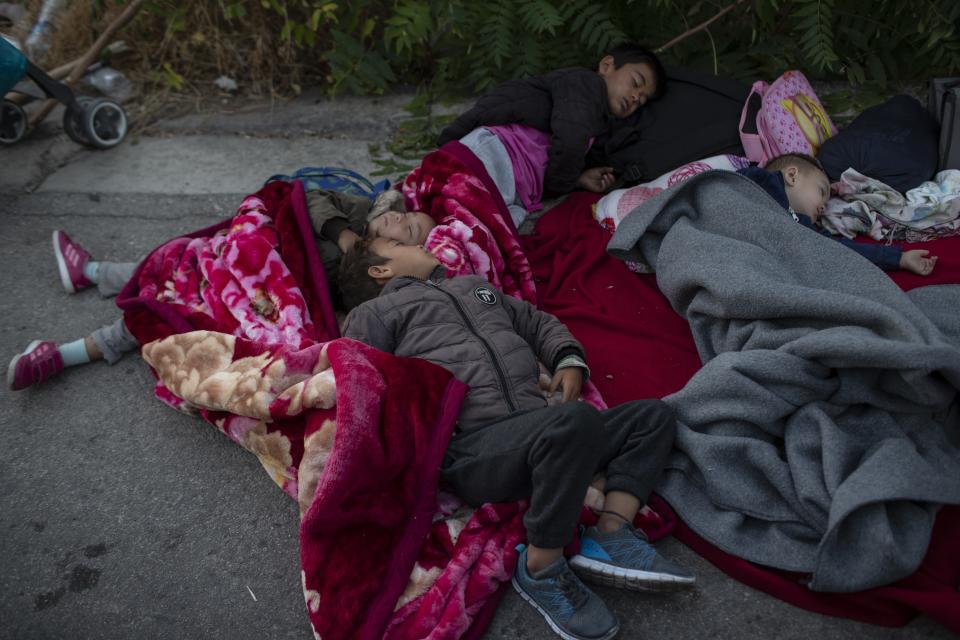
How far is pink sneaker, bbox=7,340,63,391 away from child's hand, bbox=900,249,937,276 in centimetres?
307

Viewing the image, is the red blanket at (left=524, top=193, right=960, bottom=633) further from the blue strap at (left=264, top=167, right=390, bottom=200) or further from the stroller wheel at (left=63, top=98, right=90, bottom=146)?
the stroller wheel at (left=63, top=98, right=90, bottom=146)

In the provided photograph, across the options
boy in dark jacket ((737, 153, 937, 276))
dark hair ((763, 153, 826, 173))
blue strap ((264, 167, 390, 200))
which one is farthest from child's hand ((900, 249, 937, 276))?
blue strap ((264, 167, 390, 200))

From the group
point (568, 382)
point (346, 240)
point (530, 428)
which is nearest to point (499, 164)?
→ point (346, 240)

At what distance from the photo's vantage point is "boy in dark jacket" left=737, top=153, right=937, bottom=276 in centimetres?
272

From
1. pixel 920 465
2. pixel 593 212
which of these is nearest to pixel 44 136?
pixel 593 212

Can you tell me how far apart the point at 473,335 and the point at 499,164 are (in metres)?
1.21

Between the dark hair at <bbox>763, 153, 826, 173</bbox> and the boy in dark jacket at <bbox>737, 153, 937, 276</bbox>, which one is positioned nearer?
the boy in dark jacket at <bbox>737, 153, 937, 276</bbox>

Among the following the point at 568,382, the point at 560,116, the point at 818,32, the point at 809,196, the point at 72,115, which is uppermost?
the point at 818,32

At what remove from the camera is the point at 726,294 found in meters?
2.29

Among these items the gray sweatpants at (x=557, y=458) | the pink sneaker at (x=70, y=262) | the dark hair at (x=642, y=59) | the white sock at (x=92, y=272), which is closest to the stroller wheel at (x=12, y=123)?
the pink sneaker at (x=70, y=262)

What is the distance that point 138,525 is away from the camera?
221 cm

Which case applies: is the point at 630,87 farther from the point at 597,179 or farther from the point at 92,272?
the point at 92,272

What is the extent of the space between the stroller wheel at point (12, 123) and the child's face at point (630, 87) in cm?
309

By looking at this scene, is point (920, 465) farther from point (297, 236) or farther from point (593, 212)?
point (297, 236)
